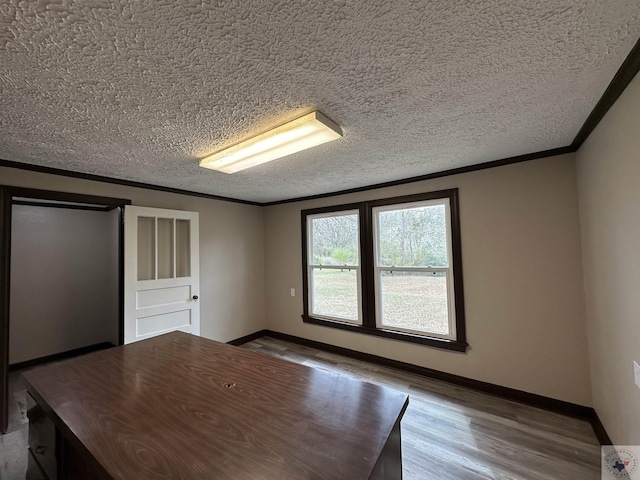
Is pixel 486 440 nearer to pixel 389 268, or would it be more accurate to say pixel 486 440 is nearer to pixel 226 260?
pixel 389 268

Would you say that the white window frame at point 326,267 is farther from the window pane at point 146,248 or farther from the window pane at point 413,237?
the window pane at point 146,248

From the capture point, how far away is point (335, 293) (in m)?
3.89

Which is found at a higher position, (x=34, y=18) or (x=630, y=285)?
(x=34, y=18)

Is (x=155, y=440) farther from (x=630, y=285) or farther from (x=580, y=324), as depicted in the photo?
(x=580, y=324)

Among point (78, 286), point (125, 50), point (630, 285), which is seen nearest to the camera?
point (125, 50)

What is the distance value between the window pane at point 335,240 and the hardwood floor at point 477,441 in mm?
1731

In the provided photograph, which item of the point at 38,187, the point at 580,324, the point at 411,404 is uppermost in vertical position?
the point at 38,187

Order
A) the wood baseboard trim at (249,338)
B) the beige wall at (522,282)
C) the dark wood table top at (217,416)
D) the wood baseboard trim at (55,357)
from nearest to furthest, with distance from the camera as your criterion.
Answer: the dark wood table top at (217,416), the beige wall at (522,282), the wood baseboard trim at (55,357), the wood baseboard trim at (249,338)

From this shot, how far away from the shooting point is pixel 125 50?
1.08m

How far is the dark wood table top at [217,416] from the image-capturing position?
77 cm

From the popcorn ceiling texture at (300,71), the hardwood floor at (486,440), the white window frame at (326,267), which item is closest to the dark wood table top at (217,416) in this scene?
the hardwood floor at (486,440)

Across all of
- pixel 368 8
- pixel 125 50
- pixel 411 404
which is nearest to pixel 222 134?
pixel 125 50

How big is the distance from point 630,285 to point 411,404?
1.88m

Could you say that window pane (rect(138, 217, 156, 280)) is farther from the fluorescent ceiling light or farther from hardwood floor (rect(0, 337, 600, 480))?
hardwood floor (rect(0, 337, 600, 480))
